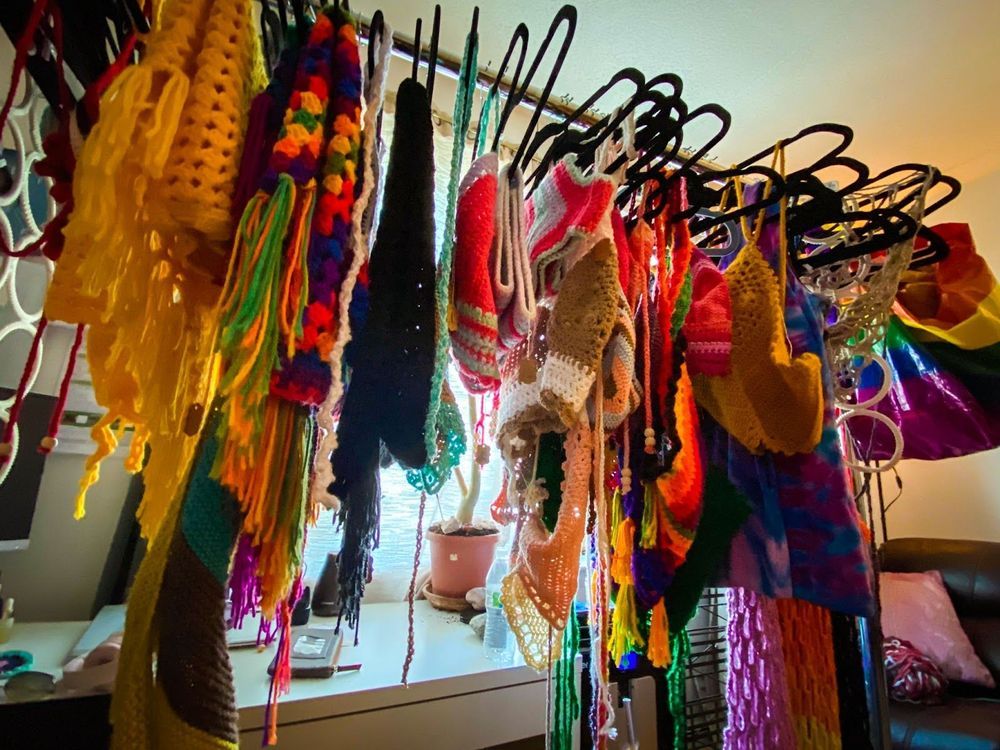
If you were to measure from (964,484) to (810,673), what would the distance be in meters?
1.91

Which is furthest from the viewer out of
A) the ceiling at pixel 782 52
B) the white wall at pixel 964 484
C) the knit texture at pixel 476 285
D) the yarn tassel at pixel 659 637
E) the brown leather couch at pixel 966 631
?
the white wall at pixel 964 484

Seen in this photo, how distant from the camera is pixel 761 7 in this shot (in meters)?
0.96

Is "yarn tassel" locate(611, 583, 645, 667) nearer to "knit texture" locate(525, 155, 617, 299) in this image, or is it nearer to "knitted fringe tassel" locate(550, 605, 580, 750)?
"knitted fringe tassel" locate(550, 605, 580, 750)

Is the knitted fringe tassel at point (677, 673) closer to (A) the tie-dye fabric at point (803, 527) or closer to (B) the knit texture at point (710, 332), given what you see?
(A) the tie-dye fabric at point (803, 527)

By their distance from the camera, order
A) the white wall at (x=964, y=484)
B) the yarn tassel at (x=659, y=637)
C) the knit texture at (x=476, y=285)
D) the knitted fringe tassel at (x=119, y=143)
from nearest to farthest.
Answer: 1. the knitted fringe tassel at (x=119, y=143)
2. the knit texture at (x=476, y=285)
3. the yarn tassel at (x=659, y=637)
4. the white wall at (x=964, y=484)

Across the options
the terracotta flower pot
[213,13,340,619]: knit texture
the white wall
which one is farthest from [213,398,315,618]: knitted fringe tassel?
the white wall

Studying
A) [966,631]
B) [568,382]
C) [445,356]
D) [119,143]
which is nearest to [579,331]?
[568,382]

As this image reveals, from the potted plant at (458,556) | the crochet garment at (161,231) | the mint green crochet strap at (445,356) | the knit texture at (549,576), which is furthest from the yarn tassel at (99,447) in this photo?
→ the potted plant at (458,556)

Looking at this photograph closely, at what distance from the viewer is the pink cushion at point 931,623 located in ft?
4.79

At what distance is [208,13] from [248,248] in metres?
0.20

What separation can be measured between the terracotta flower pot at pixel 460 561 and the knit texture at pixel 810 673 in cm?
55

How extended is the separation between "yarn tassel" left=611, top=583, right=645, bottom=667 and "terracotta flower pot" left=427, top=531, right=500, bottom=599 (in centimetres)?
49

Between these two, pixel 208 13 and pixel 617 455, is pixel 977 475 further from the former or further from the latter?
pixel 208 13

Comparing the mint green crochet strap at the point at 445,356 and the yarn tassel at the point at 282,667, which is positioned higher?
the mint green crochet strap at the point at 445,356
